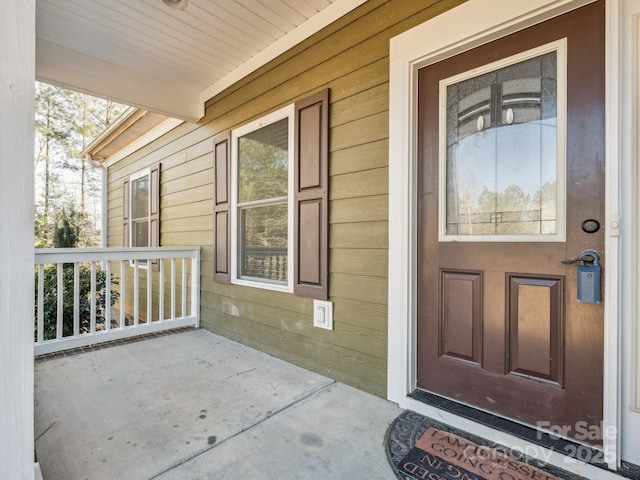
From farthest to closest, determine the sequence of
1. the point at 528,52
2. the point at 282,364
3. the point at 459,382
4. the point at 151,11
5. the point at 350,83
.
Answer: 1. the point at 282,364
2. the point at 151,11
3. the point at 350,83
4. the point at 459,382
5. the point at 528,52

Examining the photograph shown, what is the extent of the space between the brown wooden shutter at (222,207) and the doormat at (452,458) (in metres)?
2.22

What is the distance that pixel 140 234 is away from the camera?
5.43 metres

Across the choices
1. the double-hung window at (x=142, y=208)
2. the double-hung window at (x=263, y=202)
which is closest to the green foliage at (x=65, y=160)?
the double-hung window at (x=142, y=208)

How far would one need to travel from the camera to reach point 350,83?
7.15 feet

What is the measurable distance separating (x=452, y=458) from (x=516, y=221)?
3.76 ft

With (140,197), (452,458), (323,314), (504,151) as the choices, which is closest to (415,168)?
(504,151)

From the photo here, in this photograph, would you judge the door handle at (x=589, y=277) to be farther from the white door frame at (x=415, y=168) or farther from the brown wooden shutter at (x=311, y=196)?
the brown wooden shutter at (x=311, y=196)

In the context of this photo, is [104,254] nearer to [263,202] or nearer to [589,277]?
[263,202]

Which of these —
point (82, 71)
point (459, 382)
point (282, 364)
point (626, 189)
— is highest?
point (82, 71)

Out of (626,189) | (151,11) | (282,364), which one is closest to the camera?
(626,189)

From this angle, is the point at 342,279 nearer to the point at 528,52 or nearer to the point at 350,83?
the point at 350,83

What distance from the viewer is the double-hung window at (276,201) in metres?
2.35

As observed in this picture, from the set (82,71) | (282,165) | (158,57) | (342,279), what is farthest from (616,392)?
(82,71)

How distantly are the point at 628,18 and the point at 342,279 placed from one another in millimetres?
1862
